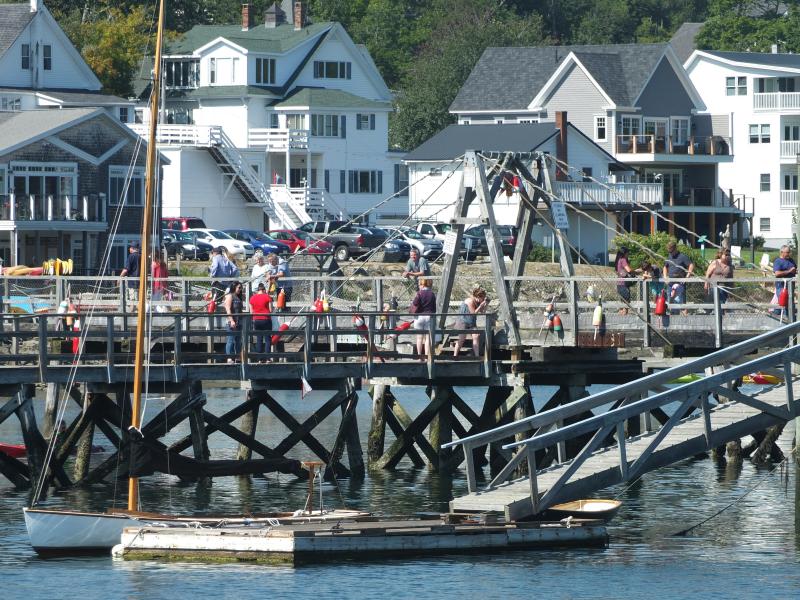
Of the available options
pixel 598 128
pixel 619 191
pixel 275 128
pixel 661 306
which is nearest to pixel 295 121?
pixel 275 128

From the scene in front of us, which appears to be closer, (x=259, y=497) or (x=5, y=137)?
(x=259, y=497)

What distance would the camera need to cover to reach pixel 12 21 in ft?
283

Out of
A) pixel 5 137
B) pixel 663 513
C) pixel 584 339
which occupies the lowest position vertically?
pixel 663 513

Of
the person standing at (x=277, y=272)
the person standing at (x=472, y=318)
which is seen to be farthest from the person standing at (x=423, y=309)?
the person standing at (x=277, y=272)

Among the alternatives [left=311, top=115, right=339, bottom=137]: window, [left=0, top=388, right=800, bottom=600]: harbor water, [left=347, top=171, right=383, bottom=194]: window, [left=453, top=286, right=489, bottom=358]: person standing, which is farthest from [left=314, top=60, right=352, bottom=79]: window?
[left=453, top=286, right=489, bottom=358]: person standing

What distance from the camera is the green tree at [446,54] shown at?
118000 millimetres

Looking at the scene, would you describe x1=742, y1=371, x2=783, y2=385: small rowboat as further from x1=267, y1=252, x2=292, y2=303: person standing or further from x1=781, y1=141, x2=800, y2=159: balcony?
x1=781, y1=141, x2=800, y2=159: balcony

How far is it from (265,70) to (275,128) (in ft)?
14.6

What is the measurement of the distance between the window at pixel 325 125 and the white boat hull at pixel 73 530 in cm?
7055

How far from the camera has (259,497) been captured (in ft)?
109

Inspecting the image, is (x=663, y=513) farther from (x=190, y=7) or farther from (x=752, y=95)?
(x=190, y=7)

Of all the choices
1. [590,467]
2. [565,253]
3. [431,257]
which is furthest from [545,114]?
[590,467]

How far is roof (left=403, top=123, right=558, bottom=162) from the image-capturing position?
89.4 m

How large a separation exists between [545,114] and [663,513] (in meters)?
70.2
